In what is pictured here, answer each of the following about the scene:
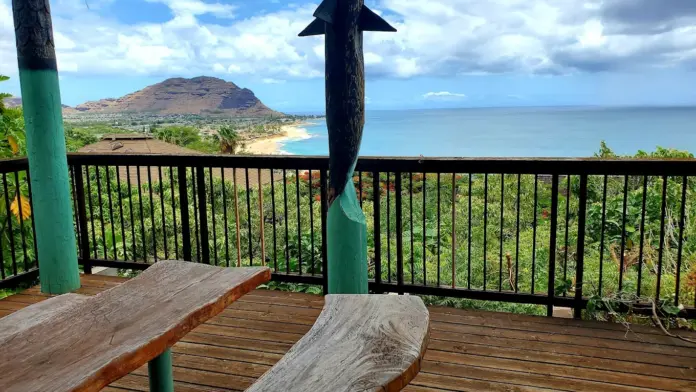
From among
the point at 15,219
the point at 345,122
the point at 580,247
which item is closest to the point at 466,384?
the point at 580,247

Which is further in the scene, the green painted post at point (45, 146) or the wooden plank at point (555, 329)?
the green painted post at point (45, 146)

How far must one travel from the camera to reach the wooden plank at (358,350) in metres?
1.21

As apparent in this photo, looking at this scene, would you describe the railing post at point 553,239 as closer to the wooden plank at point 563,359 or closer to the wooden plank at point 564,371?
the wooden plank at point 563,359

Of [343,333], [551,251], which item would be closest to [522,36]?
[551,251]

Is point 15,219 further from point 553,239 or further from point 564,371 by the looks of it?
point 564,371

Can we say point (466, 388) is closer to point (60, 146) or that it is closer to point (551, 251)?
point (551, 251)

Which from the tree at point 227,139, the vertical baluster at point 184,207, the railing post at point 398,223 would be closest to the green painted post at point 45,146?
the vertical baluster at point 184,207

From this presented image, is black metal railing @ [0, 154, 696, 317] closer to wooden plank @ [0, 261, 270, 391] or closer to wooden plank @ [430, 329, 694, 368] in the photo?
wooden plank @ [430, 329, 694, 368]

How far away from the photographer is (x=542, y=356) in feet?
8.77

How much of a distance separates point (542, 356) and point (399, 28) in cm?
201

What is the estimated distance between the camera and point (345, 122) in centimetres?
284

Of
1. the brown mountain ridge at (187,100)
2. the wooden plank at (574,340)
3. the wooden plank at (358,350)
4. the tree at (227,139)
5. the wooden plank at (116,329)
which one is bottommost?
the wooden plank at (574,340)

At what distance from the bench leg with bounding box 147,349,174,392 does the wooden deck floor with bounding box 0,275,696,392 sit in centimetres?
51

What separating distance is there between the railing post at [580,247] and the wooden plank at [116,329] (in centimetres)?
210
